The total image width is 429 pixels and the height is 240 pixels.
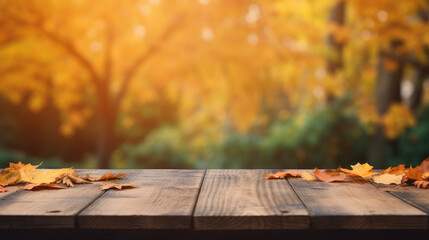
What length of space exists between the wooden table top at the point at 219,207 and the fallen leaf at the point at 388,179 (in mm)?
73

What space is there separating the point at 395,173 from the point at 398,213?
615mm

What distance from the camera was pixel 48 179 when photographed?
168 centimetres

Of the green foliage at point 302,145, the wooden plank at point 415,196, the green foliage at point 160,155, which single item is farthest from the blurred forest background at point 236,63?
the wooden plank at point 415,196

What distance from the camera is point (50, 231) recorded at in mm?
1394

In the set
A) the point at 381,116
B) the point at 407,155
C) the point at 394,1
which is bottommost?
the point at 407,155

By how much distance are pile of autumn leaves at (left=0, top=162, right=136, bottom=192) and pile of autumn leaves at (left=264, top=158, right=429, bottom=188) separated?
2.08ft

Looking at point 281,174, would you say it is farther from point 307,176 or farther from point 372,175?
point 372,175

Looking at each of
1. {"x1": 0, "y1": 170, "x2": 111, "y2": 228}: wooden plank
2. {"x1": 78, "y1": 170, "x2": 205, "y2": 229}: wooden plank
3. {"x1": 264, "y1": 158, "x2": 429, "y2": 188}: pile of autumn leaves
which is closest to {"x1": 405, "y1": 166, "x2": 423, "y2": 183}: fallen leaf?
{"x1": 264, "y1": 158, "x2": 429, "y2": 188}: pile of autumn leaves

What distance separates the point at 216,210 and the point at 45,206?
51 centimetres

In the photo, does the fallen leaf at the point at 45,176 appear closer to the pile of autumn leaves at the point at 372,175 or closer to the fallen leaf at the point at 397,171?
the pile of autumn leaves at the point at 372,175

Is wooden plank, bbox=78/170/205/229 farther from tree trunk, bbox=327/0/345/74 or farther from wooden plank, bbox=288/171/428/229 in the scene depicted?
tree trunk, bbox=327/0/345/74

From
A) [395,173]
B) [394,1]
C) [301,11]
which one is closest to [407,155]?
[394,1]

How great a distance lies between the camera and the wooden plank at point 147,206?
121cm

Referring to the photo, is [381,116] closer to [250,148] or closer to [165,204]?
[250,148]
